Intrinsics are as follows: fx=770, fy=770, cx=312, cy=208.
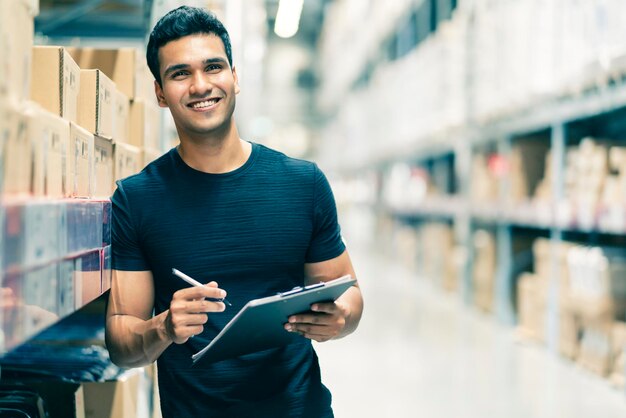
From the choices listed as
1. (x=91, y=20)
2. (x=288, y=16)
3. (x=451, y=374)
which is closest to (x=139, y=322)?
(x=288, y=16)

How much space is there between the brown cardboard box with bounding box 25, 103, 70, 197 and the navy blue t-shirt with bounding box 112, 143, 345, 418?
0.23m

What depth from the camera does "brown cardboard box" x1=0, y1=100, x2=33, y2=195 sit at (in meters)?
1.11

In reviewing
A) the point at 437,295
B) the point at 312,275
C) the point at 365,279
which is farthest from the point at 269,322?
the point at 365,279

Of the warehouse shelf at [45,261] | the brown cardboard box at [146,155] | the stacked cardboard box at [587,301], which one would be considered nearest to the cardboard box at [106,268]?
the warehouse shelf at [45,261]

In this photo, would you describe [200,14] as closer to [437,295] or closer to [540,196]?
[540,196]

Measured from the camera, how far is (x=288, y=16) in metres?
2.61

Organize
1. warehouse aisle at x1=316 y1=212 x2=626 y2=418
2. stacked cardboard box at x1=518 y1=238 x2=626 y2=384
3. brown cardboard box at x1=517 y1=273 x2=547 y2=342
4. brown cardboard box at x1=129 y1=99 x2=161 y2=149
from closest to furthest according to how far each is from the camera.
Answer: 1. brown cardboard box at x1=129 y1=99 x2=161 y2=149
2. warehouse aisle at x1=316 y1=212 x2=626 y2=418
3. stacked cardboard box at x1=518 y1=238 x2=626 y2=384
4. brown cardboard box at x1=517 y1=273 x2=547 y2=342

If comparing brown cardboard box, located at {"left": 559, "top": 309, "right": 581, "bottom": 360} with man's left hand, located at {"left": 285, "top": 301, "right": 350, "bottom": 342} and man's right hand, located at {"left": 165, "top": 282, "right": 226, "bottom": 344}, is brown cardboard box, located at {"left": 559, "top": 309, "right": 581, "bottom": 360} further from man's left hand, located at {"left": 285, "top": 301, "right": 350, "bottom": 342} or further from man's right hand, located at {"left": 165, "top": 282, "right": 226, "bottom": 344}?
man's right hand, located at {"left": 165, "top": 282, "right": 226, "bottom": 344}

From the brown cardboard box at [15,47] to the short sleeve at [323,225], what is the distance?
73 cm

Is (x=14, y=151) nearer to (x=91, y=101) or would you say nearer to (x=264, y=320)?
(x=264, y=320)

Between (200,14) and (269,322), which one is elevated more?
(200,14)

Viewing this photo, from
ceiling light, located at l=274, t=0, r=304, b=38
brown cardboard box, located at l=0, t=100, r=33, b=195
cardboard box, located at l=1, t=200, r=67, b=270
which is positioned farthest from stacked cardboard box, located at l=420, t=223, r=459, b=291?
brown cardboard box, located at l=0, t=100, r=33, b=195

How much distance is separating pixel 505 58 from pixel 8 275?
5462 millimetres

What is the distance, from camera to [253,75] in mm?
7289
